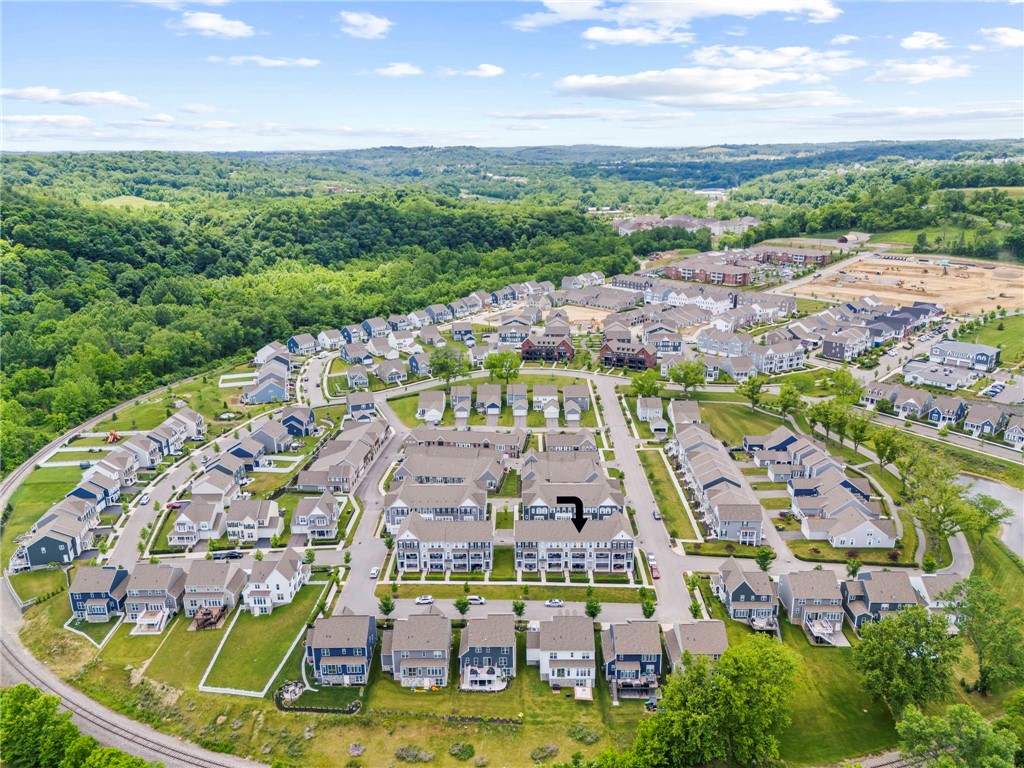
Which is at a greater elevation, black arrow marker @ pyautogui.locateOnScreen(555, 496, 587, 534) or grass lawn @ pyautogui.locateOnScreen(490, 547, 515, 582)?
black arrow marker @ pyautogui.locateOnScreen(555, 496, 587, 534)

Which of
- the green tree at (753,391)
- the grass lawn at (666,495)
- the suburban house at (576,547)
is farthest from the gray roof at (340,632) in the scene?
the green tree at (753,391)

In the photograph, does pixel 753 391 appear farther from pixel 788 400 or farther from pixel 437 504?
pixel 437 504

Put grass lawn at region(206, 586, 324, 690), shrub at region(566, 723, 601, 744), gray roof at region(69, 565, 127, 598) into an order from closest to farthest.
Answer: shrub at region(566, 723, 601, 744) → grass lawn at region(206, 586, 324, 690) → gray roof at region(69, 565, 127, 598)

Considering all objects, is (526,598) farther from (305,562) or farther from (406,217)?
(406,217)

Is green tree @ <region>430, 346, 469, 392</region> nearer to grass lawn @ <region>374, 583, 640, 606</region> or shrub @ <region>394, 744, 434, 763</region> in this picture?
grass lawn @ <region>374, 583, 640, 606</region>

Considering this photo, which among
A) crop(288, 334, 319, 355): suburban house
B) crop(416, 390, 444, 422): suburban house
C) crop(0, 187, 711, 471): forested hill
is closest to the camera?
crop(416, 390, 444, 422): suburban house

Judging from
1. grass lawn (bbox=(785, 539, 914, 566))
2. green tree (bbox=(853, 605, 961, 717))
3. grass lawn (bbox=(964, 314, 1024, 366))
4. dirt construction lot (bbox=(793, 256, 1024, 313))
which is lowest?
grass lawn (bbox=(785, 539, 914, 566))

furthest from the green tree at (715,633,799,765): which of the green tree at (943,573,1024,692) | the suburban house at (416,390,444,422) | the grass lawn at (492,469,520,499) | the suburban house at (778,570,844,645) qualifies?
the suburban house at (416,390,444,422)
